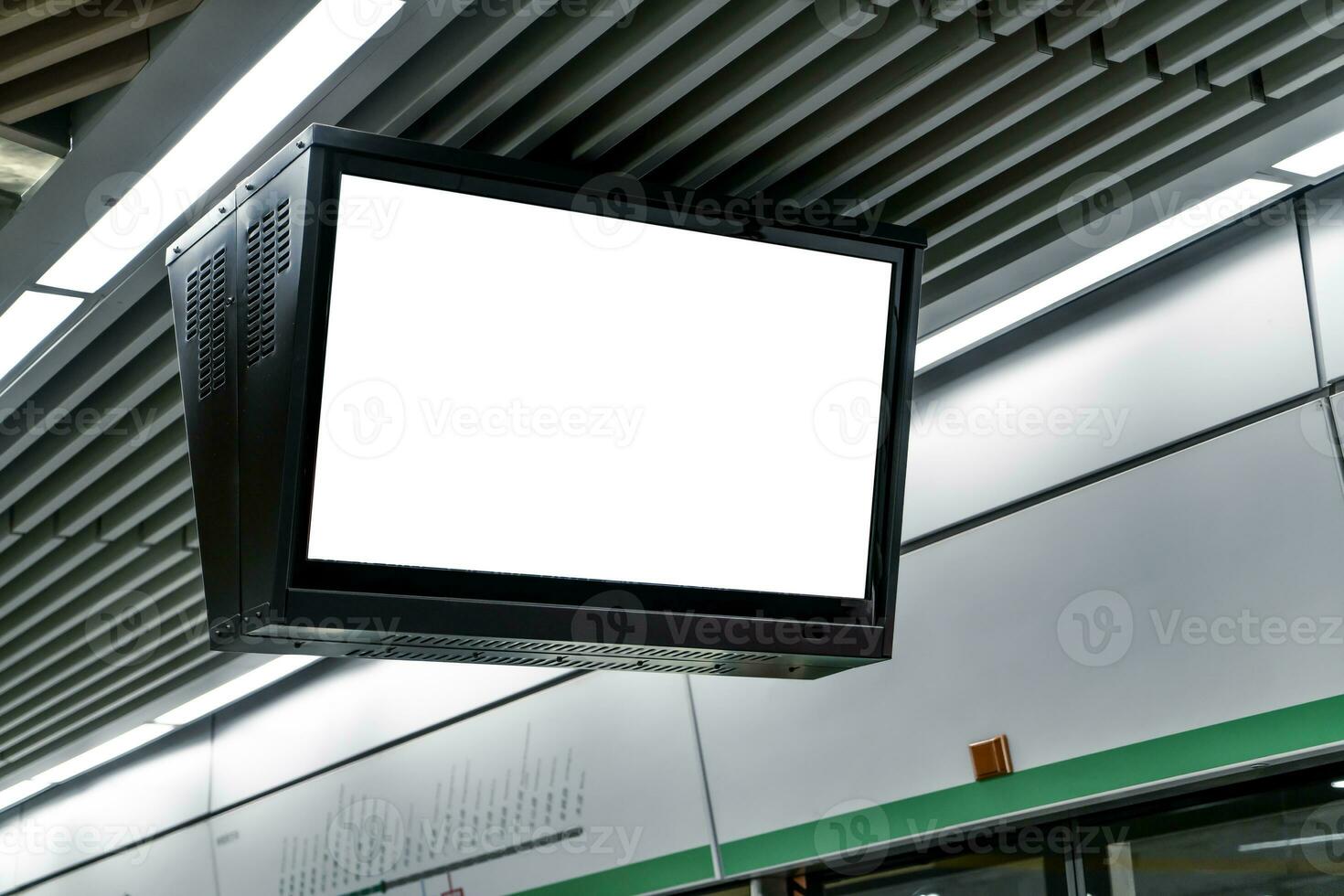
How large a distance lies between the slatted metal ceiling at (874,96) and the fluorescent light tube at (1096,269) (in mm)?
200

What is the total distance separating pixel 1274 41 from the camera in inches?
112

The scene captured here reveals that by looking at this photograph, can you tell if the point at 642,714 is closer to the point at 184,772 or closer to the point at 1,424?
the point at 1,424

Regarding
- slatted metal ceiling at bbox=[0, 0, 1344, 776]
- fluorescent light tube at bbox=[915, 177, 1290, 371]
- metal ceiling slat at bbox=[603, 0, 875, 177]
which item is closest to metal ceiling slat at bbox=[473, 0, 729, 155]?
slatted metal ceiling at bbox=[0, 0, 1344, 776]

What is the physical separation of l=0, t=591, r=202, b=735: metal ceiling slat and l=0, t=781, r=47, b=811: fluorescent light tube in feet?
4.59

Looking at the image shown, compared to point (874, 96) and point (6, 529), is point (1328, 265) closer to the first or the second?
point (874, 96)

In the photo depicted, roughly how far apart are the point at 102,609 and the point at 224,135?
3.41m

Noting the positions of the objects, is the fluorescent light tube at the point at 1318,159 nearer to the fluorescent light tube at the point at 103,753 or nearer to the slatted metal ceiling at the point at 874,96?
the slatted metal ceiling at the point at 874,96

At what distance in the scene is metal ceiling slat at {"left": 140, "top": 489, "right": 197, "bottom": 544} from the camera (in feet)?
15.7

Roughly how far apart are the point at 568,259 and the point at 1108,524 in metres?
1.79

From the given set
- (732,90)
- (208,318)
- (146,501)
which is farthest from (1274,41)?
(146,501)

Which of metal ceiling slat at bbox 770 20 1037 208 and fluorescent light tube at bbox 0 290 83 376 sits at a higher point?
metal ceiling slat at bbox 770 20 1037 208

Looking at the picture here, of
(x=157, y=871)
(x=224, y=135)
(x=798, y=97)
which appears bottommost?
(x=157, y=871)

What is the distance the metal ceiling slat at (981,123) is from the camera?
9.59ft

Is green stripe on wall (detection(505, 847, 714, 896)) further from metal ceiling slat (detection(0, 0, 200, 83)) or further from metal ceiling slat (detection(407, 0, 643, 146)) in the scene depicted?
metal ceiling slat (detection(0, 0, 200, 83))
